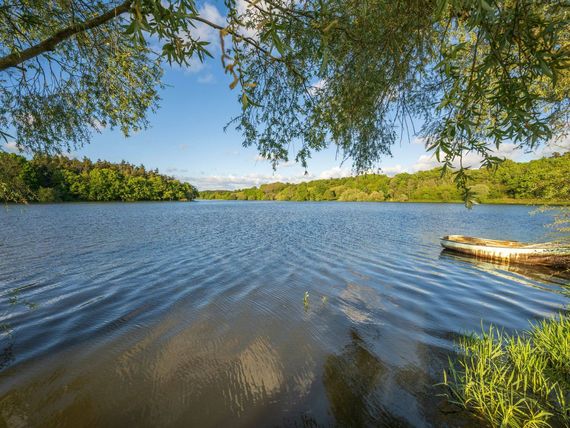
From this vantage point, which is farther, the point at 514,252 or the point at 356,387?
the point at 514,252

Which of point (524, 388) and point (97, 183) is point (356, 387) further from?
point (97, 183)

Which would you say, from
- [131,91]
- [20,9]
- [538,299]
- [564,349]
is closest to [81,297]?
[131,91]

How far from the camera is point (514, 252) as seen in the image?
16.4m

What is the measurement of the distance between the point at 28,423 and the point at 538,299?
51.9ft

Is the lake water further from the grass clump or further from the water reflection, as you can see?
the grass clump

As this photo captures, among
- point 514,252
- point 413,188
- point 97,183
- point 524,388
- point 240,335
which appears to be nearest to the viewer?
point 524,388

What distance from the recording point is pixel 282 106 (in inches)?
233

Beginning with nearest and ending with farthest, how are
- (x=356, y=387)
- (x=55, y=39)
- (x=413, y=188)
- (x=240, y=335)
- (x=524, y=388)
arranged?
(x=524, y=388)
(x=55, y=39)
(x=356, y=387)
(x=240, y=335)
(x=413, y=188)

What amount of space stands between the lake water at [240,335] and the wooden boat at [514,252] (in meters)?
1.37

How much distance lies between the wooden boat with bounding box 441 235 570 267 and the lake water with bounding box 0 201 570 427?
1.37 meters

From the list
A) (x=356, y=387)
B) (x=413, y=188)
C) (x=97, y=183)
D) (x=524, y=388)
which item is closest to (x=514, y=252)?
(x=524, y=388)

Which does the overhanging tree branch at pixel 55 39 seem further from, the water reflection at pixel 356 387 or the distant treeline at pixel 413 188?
the distant treeline at pixel 413 188

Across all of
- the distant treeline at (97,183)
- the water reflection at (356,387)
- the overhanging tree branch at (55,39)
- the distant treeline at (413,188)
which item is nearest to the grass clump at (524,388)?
the water reflection at (356,387)

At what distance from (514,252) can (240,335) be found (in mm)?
18032
